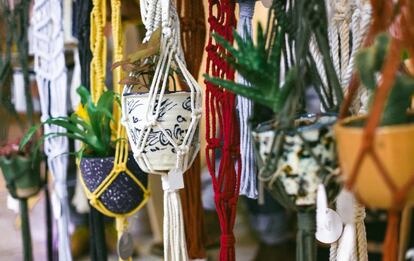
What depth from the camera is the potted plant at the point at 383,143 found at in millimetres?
357

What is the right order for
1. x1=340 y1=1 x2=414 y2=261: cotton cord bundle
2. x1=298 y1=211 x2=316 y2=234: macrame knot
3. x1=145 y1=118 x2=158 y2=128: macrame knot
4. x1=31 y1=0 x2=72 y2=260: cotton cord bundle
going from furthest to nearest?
x1=31 y1=0 x2=72 y2=260: cotton cord bundle
x1=145 y1=118 x2=158 y2=128: macrame knot
x1=298 y1=211 x2=316 y2=234: macrame knot
x1=340 y1=1 x2=414 y2=261: cotton cord bundle

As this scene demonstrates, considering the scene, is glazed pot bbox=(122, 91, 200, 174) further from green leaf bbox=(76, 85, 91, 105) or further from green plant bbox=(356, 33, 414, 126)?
green plant bbox=(356, 33, 414, 126)

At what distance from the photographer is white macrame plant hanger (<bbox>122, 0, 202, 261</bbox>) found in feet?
1.92

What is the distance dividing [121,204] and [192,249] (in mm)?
123

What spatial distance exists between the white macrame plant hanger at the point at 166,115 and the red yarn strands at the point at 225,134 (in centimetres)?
4

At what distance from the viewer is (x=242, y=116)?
2.12 feet

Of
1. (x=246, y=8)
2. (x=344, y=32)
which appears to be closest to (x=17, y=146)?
(x=246, y=8)

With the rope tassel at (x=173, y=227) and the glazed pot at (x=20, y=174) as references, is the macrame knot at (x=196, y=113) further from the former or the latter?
the glazed pot at (x=20, y=174)

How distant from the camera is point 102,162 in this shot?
0.70m

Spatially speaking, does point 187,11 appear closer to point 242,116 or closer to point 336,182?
point 242,116

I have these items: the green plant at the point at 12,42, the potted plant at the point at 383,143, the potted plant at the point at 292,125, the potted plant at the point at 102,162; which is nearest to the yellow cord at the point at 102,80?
the potted plant at the point at 102,162

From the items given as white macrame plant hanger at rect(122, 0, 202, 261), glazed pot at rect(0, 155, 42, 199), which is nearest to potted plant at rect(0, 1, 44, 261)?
glazed pot at rect(0, 155, 42, 199)

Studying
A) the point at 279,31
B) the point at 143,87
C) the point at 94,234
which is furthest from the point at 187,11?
the point at 94,234

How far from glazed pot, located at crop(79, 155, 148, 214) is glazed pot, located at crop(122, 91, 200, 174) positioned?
12cm
